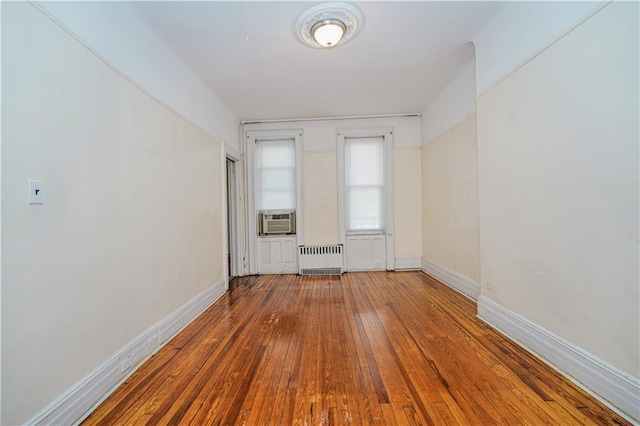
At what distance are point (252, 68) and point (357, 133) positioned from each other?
2329 mm

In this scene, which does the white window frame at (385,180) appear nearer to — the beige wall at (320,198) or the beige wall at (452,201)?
the beige wall at (320,198)

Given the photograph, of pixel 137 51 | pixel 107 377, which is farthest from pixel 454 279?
pixel 137 51

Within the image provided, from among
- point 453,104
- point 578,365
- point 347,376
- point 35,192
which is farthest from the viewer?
point 453,104

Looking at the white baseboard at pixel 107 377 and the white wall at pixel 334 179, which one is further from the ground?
the white wall at pixel 334 179

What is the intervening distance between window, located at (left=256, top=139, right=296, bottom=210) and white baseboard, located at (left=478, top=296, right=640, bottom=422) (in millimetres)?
3583

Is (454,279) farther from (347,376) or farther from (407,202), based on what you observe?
(347,376)

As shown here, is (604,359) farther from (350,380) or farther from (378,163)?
(378,163)

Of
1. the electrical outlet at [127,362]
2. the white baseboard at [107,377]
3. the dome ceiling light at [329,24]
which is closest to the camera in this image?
the white baseboard at [107,377]

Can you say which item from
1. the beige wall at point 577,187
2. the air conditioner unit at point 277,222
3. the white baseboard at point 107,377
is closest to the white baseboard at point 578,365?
the beige wall at point 577,187

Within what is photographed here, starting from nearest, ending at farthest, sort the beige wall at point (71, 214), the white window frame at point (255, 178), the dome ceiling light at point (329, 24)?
1. the beige wall at point (71, 214)
2. the dome ceiling light at point (329, 24)
3. the white window frame at point (255, 178)

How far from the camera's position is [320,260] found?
464 cm

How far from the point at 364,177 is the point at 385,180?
395mm

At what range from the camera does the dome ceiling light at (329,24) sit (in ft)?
6.72

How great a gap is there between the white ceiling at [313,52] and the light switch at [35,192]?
5.37ft
